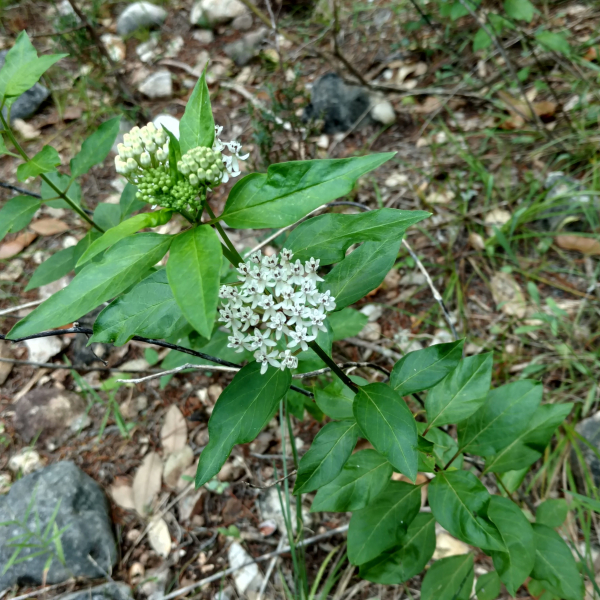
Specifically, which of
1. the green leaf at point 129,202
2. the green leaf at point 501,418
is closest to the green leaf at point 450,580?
the green leaf at point 501,418

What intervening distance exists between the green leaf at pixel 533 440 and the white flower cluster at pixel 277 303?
124 centimetres

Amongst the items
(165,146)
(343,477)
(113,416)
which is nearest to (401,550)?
Answer: (343,477)

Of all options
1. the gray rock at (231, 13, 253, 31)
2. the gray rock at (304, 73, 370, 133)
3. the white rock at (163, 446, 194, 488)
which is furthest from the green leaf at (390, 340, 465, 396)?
the gray rock at (231, 13, 253, 31)

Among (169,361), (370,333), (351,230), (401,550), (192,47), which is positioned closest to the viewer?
(351,230)

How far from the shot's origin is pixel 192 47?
612cm

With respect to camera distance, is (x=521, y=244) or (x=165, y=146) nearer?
(x=165, y=146)

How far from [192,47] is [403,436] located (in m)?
5.91

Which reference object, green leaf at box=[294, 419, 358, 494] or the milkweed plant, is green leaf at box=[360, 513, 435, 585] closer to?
the milkweed plant

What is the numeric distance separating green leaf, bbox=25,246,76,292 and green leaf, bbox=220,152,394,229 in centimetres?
190

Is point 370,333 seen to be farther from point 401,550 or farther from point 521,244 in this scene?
point 401,550

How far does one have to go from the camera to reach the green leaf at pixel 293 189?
1.43m

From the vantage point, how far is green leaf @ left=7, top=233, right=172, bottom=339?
146cm

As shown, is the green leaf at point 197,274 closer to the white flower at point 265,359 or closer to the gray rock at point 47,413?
the white flower at point 265,359

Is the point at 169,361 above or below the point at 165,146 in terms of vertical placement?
below
